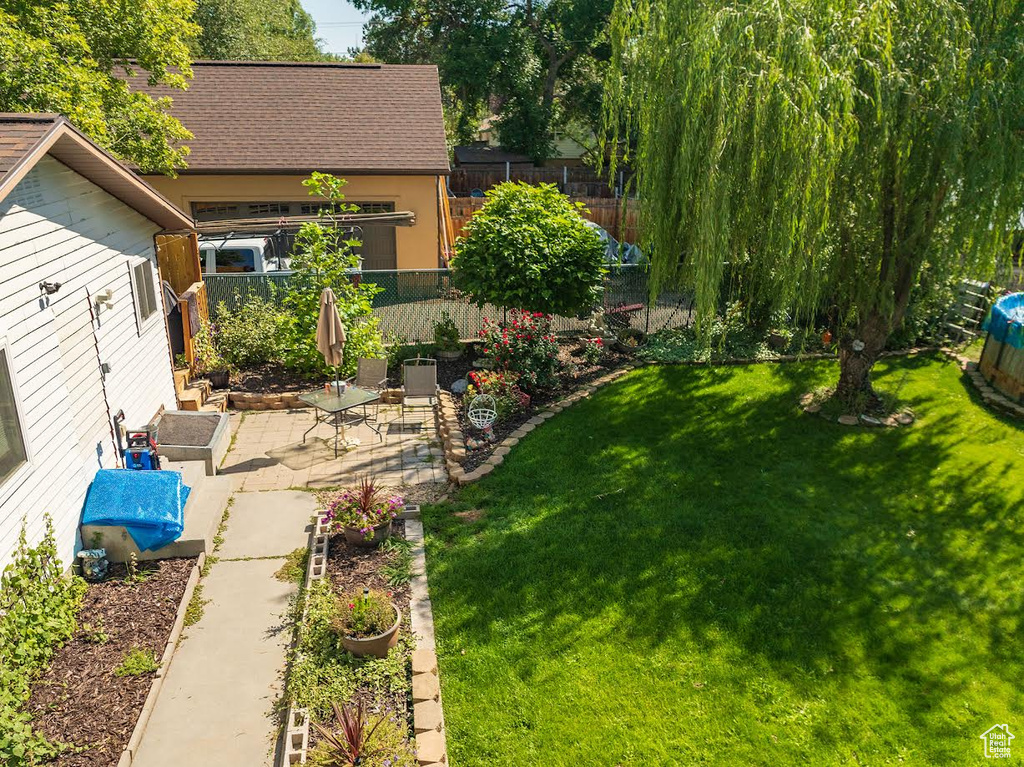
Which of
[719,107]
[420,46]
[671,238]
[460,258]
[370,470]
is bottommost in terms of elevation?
[370,470]

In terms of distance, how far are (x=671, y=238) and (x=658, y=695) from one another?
6.18 metres

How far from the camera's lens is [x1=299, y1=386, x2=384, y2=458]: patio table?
32.4ft

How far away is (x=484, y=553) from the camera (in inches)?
295

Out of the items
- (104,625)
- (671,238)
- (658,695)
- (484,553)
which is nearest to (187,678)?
(104,625)

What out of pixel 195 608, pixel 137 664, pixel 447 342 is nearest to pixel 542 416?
pixel 447 342

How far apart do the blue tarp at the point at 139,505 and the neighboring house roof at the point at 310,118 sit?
11.0 m

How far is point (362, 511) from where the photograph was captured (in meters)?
7.57

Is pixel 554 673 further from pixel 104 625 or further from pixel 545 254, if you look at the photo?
pixel 545 254

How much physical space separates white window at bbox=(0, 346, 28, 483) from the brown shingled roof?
1511 mm

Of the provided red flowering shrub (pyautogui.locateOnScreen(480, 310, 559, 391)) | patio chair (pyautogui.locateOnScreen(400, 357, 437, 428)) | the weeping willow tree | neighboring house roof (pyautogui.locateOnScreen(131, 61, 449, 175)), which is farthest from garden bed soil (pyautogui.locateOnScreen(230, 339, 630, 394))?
neighboring house roof (pyautogui.locateOnScreen(131, 61, 449, 175))

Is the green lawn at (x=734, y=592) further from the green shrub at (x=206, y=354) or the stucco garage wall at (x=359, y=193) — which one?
the stucco garage wall at (x=359, y=193)

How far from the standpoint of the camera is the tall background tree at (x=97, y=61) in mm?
10602

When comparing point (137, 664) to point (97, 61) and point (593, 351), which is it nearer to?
point (593, 351)

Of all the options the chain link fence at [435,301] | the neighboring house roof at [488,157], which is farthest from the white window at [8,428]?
the neighboring house roof at [488,157]
